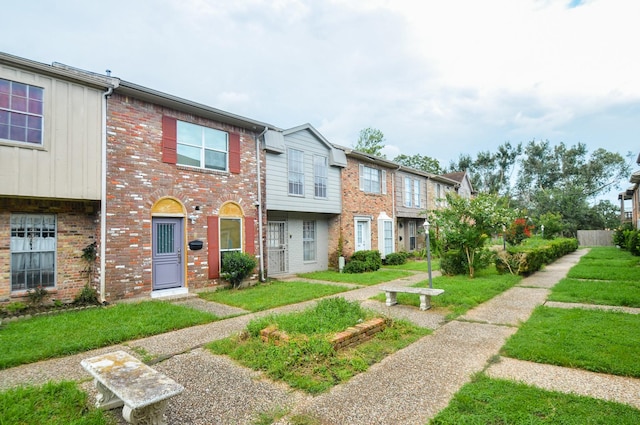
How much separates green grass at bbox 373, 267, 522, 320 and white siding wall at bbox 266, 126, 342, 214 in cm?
543

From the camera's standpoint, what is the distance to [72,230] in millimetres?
8516

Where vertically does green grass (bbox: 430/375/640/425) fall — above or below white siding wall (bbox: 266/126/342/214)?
below

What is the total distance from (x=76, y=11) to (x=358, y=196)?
1244 cm

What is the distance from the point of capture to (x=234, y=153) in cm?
1145

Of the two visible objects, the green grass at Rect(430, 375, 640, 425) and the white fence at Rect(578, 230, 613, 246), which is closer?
the green grass at Rect(430, 375, 640, 425)

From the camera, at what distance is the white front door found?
55.0 ft

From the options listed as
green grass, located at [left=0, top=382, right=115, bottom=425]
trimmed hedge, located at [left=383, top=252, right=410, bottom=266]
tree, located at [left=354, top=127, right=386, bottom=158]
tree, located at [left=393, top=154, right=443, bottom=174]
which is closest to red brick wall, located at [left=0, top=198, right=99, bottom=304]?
green grass, located at [left=0, top=382, right=115, bottom=425]

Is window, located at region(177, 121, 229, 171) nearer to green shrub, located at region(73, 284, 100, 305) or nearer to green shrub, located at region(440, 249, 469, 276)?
green shrub, located at region(73, 284, 100, 305)

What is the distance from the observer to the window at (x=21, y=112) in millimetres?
7277

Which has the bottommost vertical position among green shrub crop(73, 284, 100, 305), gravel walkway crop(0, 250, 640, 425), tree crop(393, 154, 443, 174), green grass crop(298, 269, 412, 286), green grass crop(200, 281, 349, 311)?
green grass crop(298, 269, 412, 286)

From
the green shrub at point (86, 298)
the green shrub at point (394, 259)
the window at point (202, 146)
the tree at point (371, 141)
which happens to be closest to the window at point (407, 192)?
the green shrub at point (394, 259)

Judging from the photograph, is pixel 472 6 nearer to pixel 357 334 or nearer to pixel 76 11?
pixel 357 334

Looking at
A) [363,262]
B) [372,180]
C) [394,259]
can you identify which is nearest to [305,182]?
[363,262]

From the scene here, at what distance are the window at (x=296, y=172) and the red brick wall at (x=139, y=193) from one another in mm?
3774
